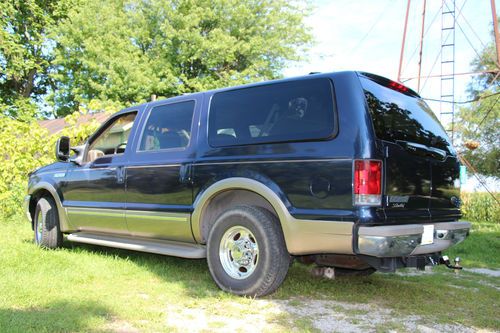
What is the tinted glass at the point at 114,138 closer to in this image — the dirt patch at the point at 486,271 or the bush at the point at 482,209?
the dirt patch at the point at 486,271

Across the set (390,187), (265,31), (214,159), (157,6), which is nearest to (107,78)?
(157,6)

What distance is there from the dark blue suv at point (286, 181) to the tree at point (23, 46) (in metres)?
21.8

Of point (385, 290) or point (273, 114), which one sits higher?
point (273, 114)

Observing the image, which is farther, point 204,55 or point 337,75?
point 204,55

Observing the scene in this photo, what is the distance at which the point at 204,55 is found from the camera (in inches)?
852

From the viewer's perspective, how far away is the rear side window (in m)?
4.08

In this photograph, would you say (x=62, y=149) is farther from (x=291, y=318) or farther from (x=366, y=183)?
(x=366, y=183)

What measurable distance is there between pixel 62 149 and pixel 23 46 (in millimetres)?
22655

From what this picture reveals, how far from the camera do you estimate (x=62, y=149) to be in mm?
6246

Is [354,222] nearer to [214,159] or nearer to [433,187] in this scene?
[433,187]

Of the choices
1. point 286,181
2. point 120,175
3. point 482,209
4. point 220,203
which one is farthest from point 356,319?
point 482,209

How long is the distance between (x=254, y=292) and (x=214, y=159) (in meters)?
1.33

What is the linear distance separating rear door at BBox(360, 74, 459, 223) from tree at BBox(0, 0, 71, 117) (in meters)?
23.7

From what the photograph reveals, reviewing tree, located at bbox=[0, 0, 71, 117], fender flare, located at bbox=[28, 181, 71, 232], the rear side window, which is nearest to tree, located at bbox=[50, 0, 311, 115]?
tree, located at bbox=[0, 0, 71, 117]
